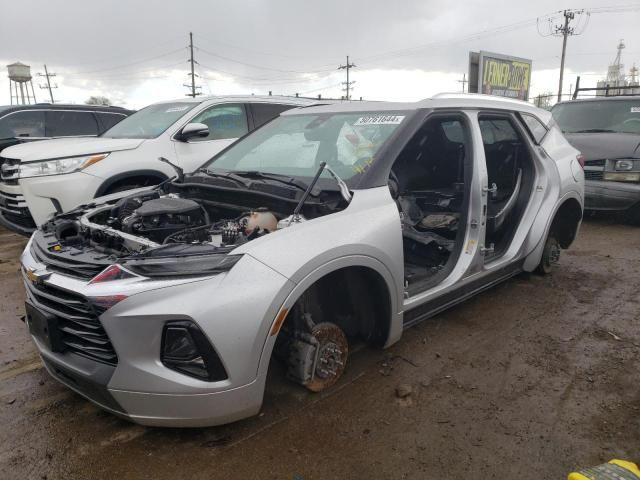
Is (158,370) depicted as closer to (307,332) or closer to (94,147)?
(307,332)

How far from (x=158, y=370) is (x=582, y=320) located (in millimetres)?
3390

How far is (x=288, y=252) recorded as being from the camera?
7.90 feet

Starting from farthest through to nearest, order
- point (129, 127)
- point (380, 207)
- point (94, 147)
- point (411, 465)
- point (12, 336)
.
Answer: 1. point (129, 127)
2. point (94, 147)
3. point (12, 336)
4. point (380, 207)
5. point (411, 465)

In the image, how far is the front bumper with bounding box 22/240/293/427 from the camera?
2.12 m

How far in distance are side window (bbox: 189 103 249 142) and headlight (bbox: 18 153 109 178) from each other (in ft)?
4.36

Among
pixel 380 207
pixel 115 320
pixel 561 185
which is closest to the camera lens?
pixel 115 320

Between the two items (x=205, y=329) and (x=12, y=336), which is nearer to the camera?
(x=205, y=329)

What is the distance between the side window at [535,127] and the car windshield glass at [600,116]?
4.25 m

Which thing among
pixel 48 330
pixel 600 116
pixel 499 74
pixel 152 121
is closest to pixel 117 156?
pixel 152 121

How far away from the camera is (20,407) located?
281 cm

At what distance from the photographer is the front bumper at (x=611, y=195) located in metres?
6.92

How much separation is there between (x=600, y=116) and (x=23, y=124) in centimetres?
969

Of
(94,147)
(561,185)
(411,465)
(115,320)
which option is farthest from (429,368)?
(94,147)

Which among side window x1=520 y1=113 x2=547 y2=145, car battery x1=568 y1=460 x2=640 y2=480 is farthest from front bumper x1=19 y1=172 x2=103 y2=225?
car battery x1=568 y1=460 x2=640 y2=480
